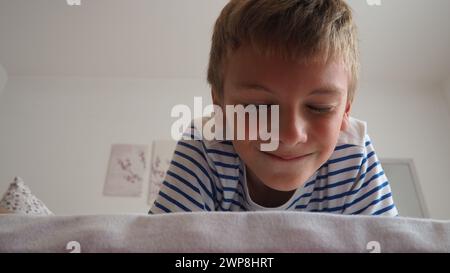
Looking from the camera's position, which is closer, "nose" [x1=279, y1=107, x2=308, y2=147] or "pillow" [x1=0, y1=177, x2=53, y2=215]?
"nose" [x1=279, y1=107, x2=308, y2=147]

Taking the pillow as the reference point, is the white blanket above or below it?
below

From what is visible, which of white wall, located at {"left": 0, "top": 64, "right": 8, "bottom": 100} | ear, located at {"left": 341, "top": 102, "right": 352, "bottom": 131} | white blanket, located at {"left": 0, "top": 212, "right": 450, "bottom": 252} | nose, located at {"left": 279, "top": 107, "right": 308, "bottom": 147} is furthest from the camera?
white wall, located at {"left": 0, "top": 64, "right": 8, "bottom": 100}

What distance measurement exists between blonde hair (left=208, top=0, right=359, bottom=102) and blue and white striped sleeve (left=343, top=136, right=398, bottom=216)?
17 cm

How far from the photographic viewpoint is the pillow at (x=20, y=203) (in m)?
0.81

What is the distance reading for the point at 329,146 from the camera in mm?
473

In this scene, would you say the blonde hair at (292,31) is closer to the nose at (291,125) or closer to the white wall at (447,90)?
the nose at (291,125)

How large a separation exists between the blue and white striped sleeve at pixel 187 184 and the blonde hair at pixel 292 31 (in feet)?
0.48

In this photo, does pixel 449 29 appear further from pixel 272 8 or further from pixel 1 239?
pixel 1 239

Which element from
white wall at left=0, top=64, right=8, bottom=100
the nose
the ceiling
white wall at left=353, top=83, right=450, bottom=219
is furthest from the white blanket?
white wall at left=0, top=64, right=8, bottom=100

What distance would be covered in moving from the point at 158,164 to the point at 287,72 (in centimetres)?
153

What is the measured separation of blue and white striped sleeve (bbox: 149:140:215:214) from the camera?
1.76 feet

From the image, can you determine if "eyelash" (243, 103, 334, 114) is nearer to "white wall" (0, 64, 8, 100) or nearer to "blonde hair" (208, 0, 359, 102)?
"blonde hair" (208, 0, 359, 102)
